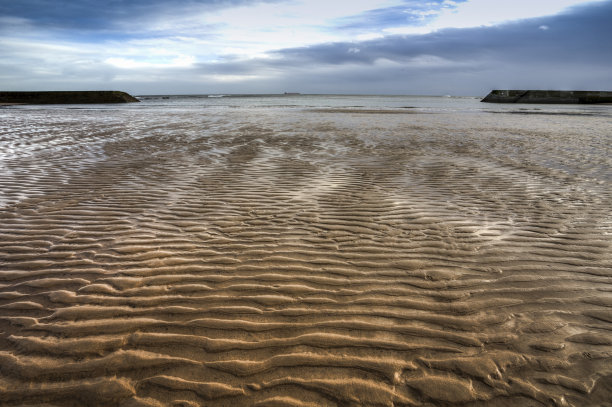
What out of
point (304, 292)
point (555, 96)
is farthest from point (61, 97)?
point (555, 96)

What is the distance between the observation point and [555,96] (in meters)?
58.5

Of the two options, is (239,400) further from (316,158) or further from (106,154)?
(106,154)

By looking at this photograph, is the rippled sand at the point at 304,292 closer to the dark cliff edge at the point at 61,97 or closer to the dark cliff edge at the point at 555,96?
the dark cliff edge at the point at 61,97

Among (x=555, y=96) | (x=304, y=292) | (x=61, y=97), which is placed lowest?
(x=304, y=292)

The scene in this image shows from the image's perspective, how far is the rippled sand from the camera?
223 centimetres

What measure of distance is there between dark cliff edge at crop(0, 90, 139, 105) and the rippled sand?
177ft

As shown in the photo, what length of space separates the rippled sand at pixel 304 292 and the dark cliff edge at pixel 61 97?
177 ft

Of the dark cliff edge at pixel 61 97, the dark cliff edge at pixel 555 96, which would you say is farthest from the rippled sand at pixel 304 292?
the dark cliff edge at pixel 555 96

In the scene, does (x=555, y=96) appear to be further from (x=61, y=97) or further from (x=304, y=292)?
(x=61, y=97)

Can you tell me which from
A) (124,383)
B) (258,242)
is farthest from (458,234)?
(124,383)

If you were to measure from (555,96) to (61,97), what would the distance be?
7913 centimetres

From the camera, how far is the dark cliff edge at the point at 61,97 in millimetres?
52000

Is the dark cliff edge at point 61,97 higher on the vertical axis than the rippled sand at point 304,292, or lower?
higher

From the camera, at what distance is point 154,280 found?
3338 mm
